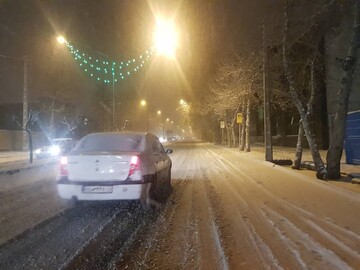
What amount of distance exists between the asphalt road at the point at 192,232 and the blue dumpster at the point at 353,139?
6.94 meters

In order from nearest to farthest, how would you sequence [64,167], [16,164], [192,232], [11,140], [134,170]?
[192,232] → [134,170] → [64,167] → [16,164] → [11,140]

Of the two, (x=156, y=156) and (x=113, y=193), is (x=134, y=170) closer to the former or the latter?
(x=113, y=193)

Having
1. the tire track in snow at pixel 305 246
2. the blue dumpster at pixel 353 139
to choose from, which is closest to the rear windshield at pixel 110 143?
the tire track in snow at pixel 305 246

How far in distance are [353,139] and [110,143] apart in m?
12.0

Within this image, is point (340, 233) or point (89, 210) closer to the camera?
point (340, 233)

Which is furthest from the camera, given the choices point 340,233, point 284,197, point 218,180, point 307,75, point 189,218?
point 307,75

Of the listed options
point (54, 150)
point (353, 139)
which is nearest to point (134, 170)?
point (353, 139)

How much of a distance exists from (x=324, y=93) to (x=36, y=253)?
104 ft

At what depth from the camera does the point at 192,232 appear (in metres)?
6.70

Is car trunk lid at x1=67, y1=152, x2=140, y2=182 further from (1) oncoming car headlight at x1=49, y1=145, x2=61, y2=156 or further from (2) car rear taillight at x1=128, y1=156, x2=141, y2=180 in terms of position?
(1) oncoming car headlight at x1=49, y1=145, x2=61, y2=156

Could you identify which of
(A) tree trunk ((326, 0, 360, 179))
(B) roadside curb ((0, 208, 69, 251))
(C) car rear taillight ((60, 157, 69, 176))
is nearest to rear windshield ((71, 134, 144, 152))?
(C) car rear taillight ((60, 157, 69, 176))

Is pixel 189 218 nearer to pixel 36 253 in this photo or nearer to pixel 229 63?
pixel 36 253

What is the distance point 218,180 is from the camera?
47.0 ft

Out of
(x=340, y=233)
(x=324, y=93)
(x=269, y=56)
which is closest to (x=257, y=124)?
(x=324, y=93)
